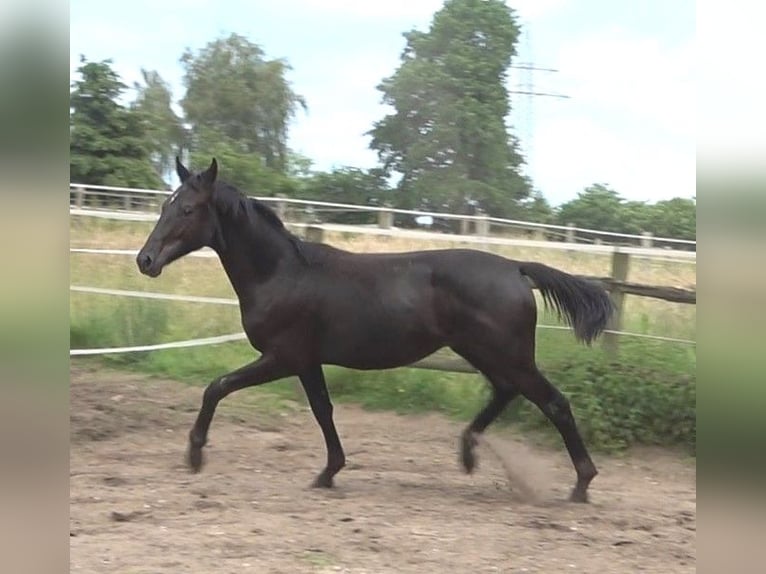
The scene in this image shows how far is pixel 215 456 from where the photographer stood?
4.79 metres

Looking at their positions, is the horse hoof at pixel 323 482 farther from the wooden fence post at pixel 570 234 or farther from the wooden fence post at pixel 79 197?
the wooden fence post at pixel 570 234

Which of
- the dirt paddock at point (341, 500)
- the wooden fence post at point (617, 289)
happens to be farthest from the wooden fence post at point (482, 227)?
the dirt paddock at point (341, 500)

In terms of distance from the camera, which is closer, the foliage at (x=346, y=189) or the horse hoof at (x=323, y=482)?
the horse hoof at (x=323, y=482)

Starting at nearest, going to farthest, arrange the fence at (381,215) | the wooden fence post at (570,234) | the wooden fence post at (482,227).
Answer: the fence at (381,215)
the wooden fence post at (570,234)
the wooden fence post at (482,227)

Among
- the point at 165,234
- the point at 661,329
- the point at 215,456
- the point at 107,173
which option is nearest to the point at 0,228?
the point at 165,234

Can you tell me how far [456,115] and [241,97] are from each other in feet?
6.78

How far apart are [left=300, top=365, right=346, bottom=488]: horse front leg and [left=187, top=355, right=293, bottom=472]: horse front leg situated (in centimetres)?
16

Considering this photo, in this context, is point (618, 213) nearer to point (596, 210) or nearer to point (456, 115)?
point (596, 210)

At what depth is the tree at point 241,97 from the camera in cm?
702

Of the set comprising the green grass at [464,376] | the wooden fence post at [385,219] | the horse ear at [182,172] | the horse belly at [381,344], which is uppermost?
the horse ear at [182,172]

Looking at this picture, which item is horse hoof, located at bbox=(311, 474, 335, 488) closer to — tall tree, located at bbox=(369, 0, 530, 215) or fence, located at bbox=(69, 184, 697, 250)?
fence, located at bbox=(69, 184, 697, 250)

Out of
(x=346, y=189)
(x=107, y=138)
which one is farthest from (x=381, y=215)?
(x=107, y=138)

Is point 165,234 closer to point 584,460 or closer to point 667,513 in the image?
point 584,460

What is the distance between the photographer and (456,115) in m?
7.57
